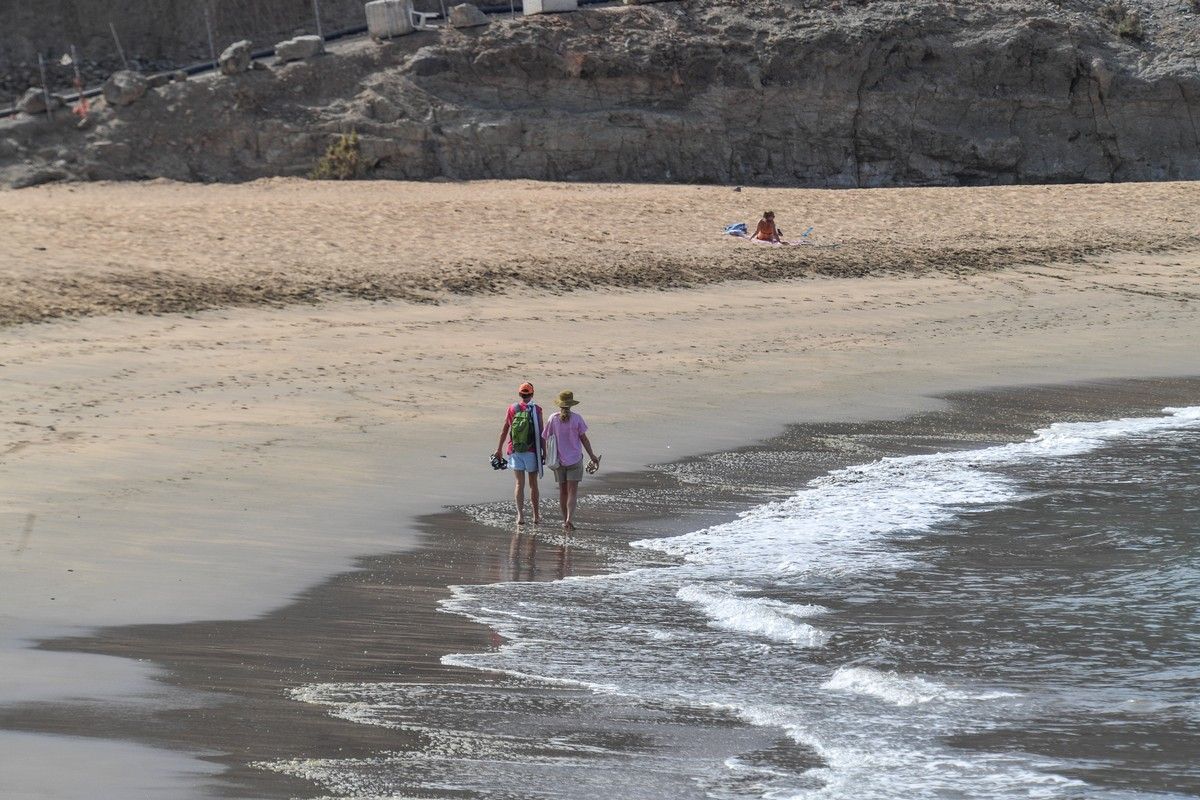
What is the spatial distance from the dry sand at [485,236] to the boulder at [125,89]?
238cm

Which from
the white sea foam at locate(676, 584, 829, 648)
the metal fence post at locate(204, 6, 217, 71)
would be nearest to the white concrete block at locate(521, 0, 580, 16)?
the metal fence post at locate(204, 6, 217, 71)

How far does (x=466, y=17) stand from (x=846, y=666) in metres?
24.1

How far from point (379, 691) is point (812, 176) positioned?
24408 millimetres

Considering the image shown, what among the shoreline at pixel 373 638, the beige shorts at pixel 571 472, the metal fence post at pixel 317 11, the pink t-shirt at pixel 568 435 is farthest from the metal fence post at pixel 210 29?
the beige shorts at pixel 571 472

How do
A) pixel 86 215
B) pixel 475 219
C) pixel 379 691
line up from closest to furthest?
pixel 379 691
pixel 86 215
pixel 475 219

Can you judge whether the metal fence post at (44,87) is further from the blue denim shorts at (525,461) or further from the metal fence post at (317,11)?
the blue denim shorts at (525,461)

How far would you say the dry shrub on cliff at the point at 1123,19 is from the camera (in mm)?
32062

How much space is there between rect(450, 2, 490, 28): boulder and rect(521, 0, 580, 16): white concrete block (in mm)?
967

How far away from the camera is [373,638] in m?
7.66

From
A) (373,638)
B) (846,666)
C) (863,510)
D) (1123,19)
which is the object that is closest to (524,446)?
(863,510)

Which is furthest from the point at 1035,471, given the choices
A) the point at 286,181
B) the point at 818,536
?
the point at 286,181

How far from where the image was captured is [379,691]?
6812mm

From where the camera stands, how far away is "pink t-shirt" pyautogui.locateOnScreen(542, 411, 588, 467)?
10312mm

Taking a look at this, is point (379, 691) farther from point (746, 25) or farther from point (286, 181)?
point (746, 25)
